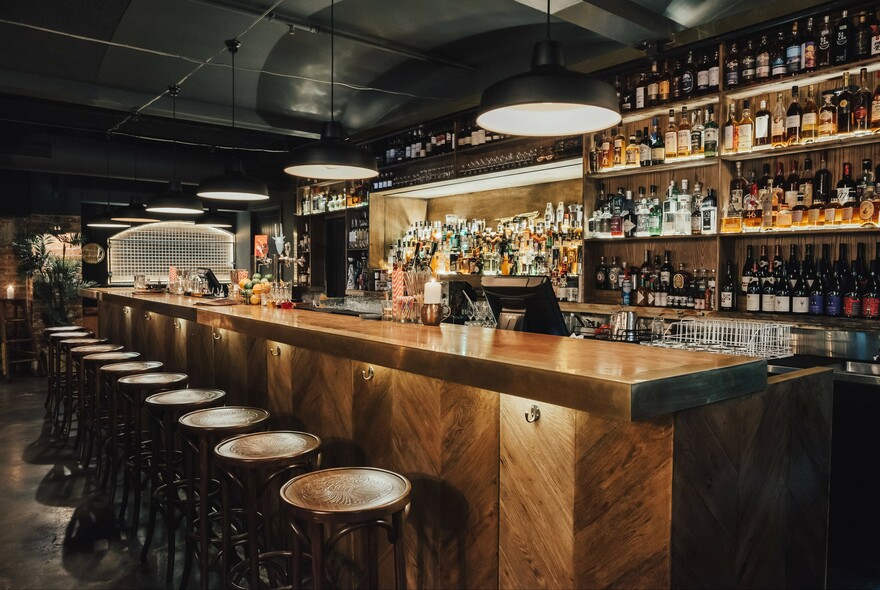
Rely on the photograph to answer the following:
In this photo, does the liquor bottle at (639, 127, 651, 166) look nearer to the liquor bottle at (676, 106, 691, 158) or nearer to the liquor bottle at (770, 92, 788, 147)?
the liquor bottle at (676, 106, 691, 158)

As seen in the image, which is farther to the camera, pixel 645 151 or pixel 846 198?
pixel 645 151

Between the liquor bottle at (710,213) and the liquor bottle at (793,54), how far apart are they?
0.80 meters

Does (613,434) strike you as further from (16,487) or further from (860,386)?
(16,487)

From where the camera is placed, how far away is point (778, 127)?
11.9ft

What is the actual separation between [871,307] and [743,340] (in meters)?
0.93

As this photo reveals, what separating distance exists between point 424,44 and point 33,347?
23.1 ft

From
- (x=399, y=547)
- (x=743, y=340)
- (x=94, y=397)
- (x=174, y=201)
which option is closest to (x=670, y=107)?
(x=743, y=340)

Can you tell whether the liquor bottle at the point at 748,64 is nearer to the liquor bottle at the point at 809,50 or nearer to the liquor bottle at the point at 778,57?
the liquor bottle at the point at 778,57

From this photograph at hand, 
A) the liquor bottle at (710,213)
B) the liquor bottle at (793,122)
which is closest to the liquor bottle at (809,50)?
the liquor bottle at (793,122)

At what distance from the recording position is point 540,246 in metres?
5.18

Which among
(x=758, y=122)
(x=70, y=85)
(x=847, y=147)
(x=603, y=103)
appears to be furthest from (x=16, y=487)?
(x=847, y=147)

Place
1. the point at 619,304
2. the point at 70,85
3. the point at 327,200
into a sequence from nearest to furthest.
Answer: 1. the point at 619,304
2. the point at 70,85
3. the point at 327,200

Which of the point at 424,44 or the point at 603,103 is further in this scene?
the point at 424,44

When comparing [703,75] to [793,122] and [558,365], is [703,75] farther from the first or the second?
[558,365]
